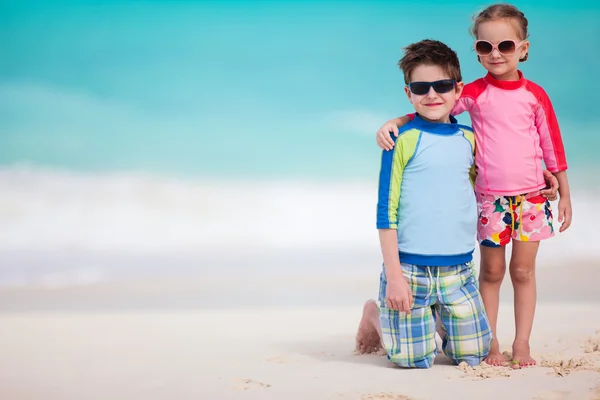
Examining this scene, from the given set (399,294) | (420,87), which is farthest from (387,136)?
(399,294)

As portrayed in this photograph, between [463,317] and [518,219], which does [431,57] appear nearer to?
[518,219]

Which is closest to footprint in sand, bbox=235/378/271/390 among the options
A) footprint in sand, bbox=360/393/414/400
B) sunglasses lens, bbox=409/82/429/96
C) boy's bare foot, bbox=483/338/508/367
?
footprint in sand, bbox=360/393/414/400

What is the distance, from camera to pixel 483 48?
2492mm

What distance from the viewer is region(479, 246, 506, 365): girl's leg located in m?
2.55


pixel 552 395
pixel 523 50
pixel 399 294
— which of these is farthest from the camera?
pixel 523 50

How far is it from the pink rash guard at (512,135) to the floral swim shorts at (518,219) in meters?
0.05

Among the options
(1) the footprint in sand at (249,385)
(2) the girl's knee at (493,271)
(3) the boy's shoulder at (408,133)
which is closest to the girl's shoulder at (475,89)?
(3) the boy's shoulder at (408,133)

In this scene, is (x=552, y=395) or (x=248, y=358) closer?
(x=552, y=395)

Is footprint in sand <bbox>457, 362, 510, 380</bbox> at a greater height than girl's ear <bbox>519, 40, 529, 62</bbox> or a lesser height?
lesser

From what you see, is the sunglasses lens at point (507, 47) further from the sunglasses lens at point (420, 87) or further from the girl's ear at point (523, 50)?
the sunglasses lens at point (420, 87)

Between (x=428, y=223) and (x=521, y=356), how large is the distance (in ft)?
1.78

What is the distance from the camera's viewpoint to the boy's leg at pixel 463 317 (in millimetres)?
2502

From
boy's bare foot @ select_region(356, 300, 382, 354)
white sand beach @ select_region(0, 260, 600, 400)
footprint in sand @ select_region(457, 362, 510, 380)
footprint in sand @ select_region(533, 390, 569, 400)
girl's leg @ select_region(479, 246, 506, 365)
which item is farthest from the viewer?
boy's bare foot @ select_region(356, 300, 382, 354)

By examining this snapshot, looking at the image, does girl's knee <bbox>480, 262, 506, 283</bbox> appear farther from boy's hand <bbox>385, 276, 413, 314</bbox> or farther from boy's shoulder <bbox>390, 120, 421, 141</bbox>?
boy's shoulder <bbox>390, 120, 421, 141</bbox>
